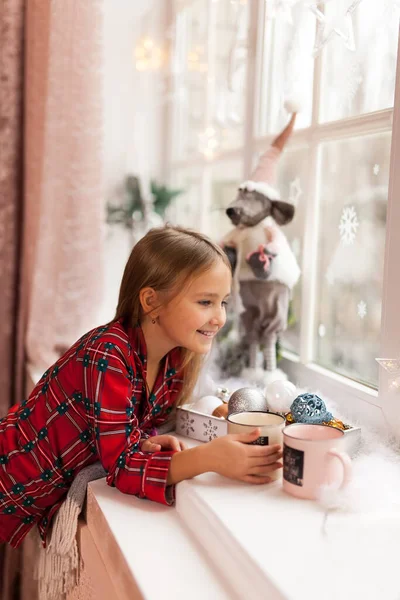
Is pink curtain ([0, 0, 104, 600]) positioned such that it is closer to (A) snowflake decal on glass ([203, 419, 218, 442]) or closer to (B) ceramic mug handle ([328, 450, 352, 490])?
(A) snowflake decal on glass ([203, 419, 218, 442])

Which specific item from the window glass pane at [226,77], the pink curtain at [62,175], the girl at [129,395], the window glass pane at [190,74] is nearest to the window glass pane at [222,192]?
the window glass pane at [226,77]

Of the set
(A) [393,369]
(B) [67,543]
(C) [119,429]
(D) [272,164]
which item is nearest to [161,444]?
(C) [119,429]

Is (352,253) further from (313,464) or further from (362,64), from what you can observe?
(313,464)

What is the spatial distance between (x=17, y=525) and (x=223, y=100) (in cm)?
123

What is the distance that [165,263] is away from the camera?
0.93 meters

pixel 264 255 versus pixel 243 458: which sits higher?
pixel 264 255

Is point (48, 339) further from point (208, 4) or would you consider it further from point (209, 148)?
point (208, 4)

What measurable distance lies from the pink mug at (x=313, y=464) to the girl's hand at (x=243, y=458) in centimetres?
4

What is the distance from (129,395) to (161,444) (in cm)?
9

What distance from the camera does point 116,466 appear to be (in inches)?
33.1

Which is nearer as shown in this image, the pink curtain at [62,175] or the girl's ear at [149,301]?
the girl's ear at [149,301]

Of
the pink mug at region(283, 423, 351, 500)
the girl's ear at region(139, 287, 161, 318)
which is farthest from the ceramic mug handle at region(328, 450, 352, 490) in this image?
the girl's ear at region(139, 287, 161, 318)

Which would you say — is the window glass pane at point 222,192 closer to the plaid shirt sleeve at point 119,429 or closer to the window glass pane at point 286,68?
the window glass pane at point 286,68

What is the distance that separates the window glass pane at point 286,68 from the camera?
46.0 inches
